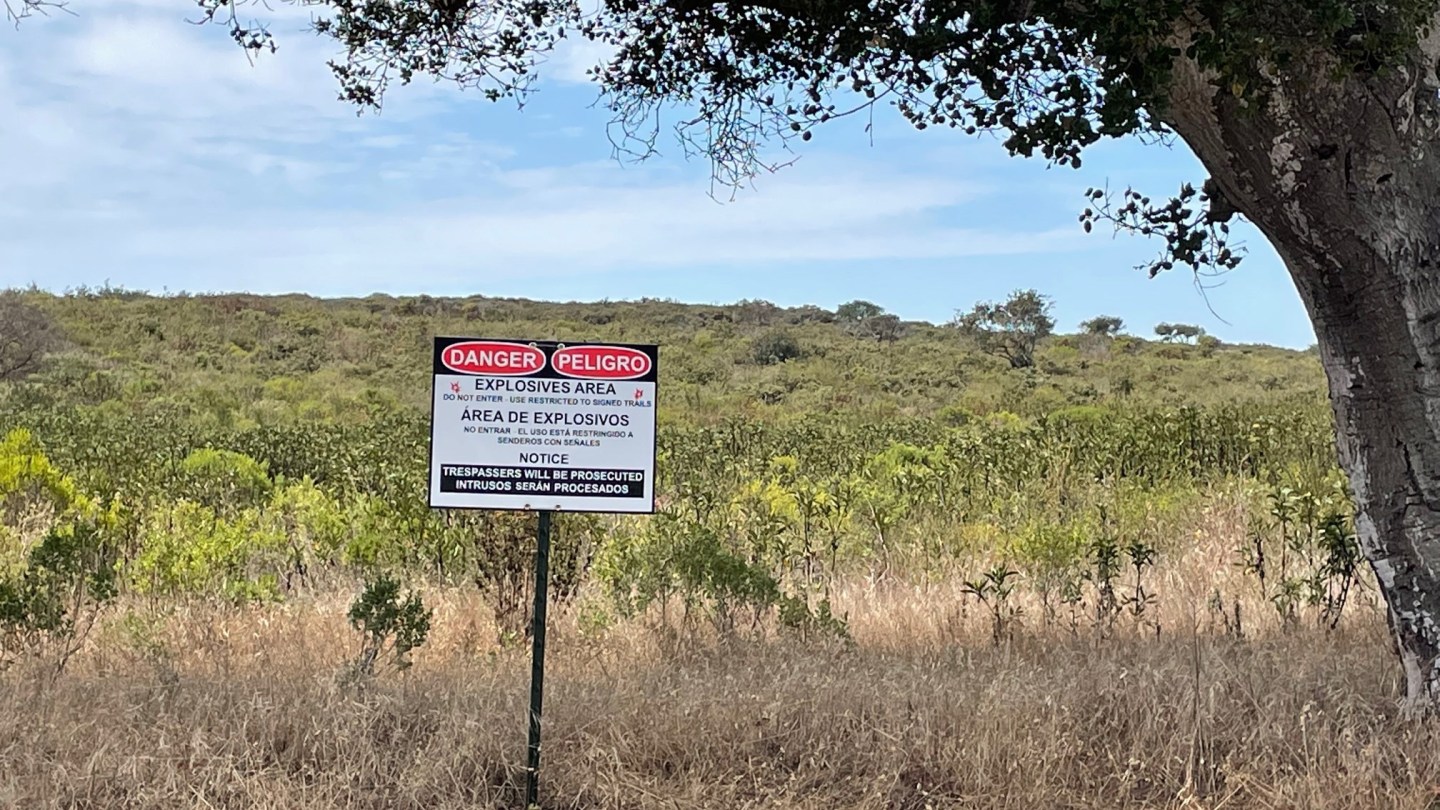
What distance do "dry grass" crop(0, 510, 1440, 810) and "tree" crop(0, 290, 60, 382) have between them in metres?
30.6

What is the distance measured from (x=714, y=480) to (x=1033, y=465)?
3.02 metres

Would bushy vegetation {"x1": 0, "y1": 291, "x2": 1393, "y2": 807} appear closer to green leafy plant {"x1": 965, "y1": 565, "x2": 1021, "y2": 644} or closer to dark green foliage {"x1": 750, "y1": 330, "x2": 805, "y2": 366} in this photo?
green leafy plant {"x1": 965, "y1": 565, "x2": 1021, "y2": 644}

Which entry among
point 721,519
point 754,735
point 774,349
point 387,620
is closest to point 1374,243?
point 754,735

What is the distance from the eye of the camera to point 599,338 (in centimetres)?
3969

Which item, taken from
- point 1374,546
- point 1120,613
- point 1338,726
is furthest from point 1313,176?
point 1120,613

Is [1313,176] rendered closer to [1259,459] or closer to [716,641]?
[716,641]

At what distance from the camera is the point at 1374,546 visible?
439 centimetres

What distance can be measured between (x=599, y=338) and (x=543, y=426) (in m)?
35.7

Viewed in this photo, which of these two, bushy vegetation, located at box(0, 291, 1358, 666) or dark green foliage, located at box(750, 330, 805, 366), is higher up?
dark green foliage, located at box(750, 330, 805, 366)

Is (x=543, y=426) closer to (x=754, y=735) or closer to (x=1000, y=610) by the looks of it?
(x=754, y=735)

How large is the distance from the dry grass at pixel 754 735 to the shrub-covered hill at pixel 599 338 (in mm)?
19283

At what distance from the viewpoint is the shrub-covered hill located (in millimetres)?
28281

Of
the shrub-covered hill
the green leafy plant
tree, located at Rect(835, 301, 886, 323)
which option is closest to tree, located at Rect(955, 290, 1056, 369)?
the shrub-covered hill

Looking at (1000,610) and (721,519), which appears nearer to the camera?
(1000,610)
